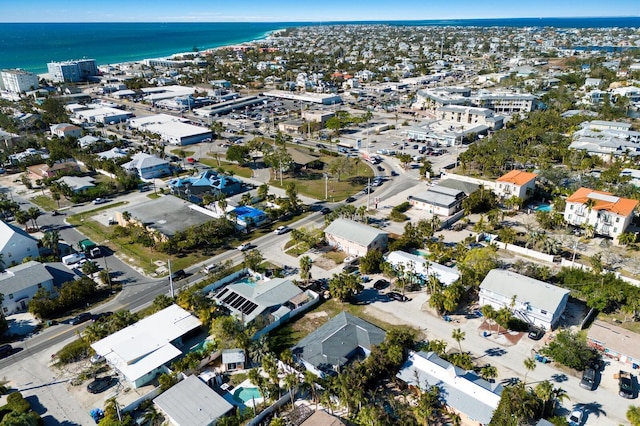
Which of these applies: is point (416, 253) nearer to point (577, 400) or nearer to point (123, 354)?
point (577, 400)

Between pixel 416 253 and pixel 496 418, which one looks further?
pixel 416 253

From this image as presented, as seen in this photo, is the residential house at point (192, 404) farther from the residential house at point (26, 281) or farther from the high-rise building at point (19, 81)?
the high-rise building at point (19, 81)

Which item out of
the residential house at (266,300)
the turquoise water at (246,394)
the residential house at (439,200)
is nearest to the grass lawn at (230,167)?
the residential house at (439,200)

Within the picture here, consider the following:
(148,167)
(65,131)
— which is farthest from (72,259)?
(65,131)

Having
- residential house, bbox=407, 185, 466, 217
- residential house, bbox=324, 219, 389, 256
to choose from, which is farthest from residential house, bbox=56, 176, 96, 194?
residential house, bbox=407, 185, 466, 217

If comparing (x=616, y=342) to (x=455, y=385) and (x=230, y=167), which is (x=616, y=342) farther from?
(x=230, y=167)

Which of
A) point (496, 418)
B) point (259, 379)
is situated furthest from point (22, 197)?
point (496, 418)
